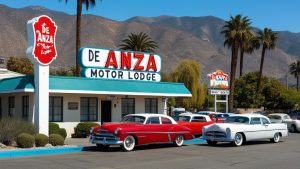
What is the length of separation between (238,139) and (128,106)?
955 cm

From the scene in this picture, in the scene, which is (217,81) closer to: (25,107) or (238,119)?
(238,119)

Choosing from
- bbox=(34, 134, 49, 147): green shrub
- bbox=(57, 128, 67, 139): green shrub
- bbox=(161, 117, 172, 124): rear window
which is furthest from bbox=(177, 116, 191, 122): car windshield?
bbox=(34, 134, 49, 147): green shrub

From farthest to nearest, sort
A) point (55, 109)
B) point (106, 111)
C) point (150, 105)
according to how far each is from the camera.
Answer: point (150, 105)
point (106, 111)
point (55, 109)

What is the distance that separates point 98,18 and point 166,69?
58.9 meters

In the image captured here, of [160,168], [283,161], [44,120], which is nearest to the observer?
[160,168]

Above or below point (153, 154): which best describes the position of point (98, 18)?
above

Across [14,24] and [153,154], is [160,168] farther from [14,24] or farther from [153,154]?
[14,24]

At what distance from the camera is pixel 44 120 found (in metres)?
21.9

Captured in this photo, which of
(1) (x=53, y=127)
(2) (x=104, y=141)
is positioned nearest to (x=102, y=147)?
(2) (x=104, y=141)

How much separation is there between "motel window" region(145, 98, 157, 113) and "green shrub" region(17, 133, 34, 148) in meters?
12.3

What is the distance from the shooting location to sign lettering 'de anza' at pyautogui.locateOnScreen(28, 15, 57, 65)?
2173 centimetres

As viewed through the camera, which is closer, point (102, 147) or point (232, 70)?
point (102, 147)

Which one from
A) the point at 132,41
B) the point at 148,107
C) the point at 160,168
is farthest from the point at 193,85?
the point at 160,168

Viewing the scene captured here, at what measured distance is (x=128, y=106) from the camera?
1174 inches
